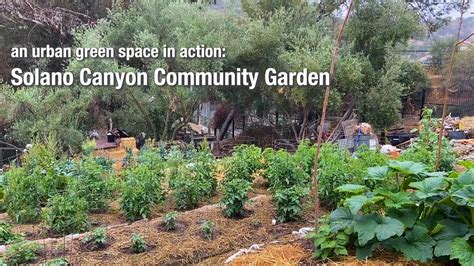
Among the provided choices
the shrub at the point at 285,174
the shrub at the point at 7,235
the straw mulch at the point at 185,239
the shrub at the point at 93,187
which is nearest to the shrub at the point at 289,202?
the straw mulch at the point at 185,239

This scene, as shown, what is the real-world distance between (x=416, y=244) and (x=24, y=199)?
8.78 ft

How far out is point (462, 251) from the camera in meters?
2.04

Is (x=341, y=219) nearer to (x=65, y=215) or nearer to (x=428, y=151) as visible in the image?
(x=65, y=215)

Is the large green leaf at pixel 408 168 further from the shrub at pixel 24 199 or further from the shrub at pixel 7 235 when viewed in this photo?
the shrub at pixel 24 199

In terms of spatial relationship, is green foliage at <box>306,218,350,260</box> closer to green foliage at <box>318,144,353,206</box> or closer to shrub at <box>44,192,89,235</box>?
green foliage at <box>318,144,353,206</box>

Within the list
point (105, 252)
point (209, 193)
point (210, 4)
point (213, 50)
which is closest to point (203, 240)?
point (105, 252)

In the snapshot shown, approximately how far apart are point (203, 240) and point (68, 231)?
0.91 m

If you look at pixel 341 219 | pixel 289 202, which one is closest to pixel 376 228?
pixel 341 219

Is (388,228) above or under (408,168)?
under

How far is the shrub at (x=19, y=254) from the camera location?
248cm

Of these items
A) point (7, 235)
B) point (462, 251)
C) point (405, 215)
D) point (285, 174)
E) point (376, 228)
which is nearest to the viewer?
point (462, 251)

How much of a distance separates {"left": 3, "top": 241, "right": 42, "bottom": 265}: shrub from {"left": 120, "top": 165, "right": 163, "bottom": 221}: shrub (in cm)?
79

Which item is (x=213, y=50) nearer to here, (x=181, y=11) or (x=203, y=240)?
(x=181, y=11)

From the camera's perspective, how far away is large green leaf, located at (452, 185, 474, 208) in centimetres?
209
